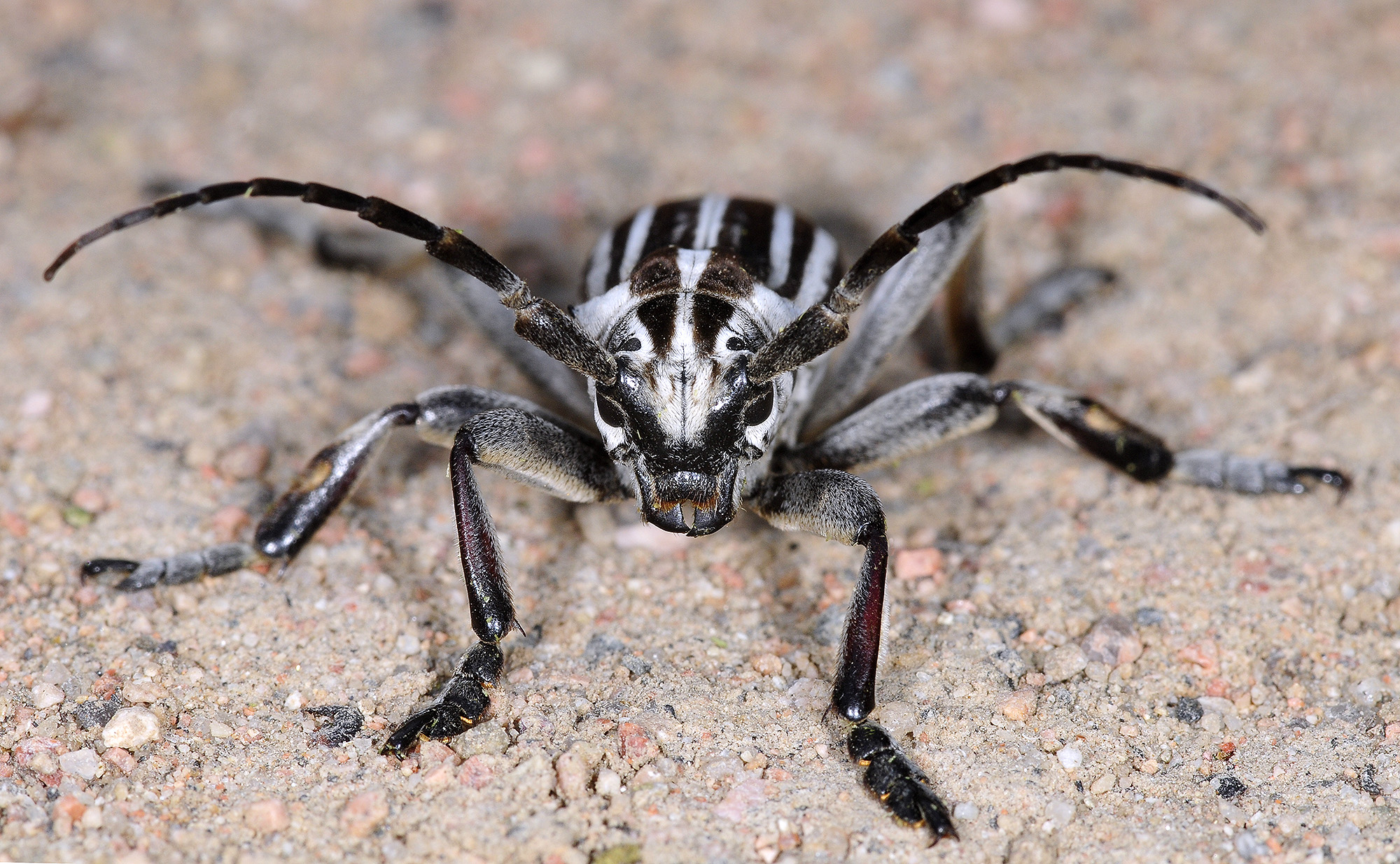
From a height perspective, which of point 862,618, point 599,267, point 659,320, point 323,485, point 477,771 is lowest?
point 477,771

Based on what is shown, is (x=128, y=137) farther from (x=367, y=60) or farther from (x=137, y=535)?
(x=137, y=535)

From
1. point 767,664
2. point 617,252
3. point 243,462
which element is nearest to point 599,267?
point 617,252

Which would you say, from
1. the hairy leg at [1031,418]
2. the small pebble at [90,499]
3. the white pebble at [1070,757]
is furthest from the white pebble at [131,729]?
the white pebble at [1070,757]

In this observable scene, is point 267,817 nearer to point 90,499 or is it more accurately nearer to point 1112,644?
point 90,499

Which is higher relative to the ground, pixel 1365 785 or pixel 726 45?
pixel 726 45

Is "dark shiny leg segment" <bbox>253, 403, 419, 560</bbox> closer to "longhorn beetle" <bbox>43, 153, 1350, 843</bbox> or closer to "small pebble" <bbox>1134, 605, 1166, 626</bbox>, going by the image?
"longhorn beetle" <bbox>43, 153, 1350, 843</bbox>

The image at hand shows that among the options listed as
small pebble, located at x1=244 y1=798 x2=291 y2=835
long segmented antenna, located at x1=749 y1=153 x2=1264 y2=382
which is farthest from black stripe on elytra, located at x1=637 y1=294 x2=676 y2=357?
small pebble, located at x1=244 y1=798 x2=291 y2=835

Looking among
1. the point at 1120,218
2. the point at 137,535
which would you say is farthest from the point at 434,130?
the point at 1120,218
